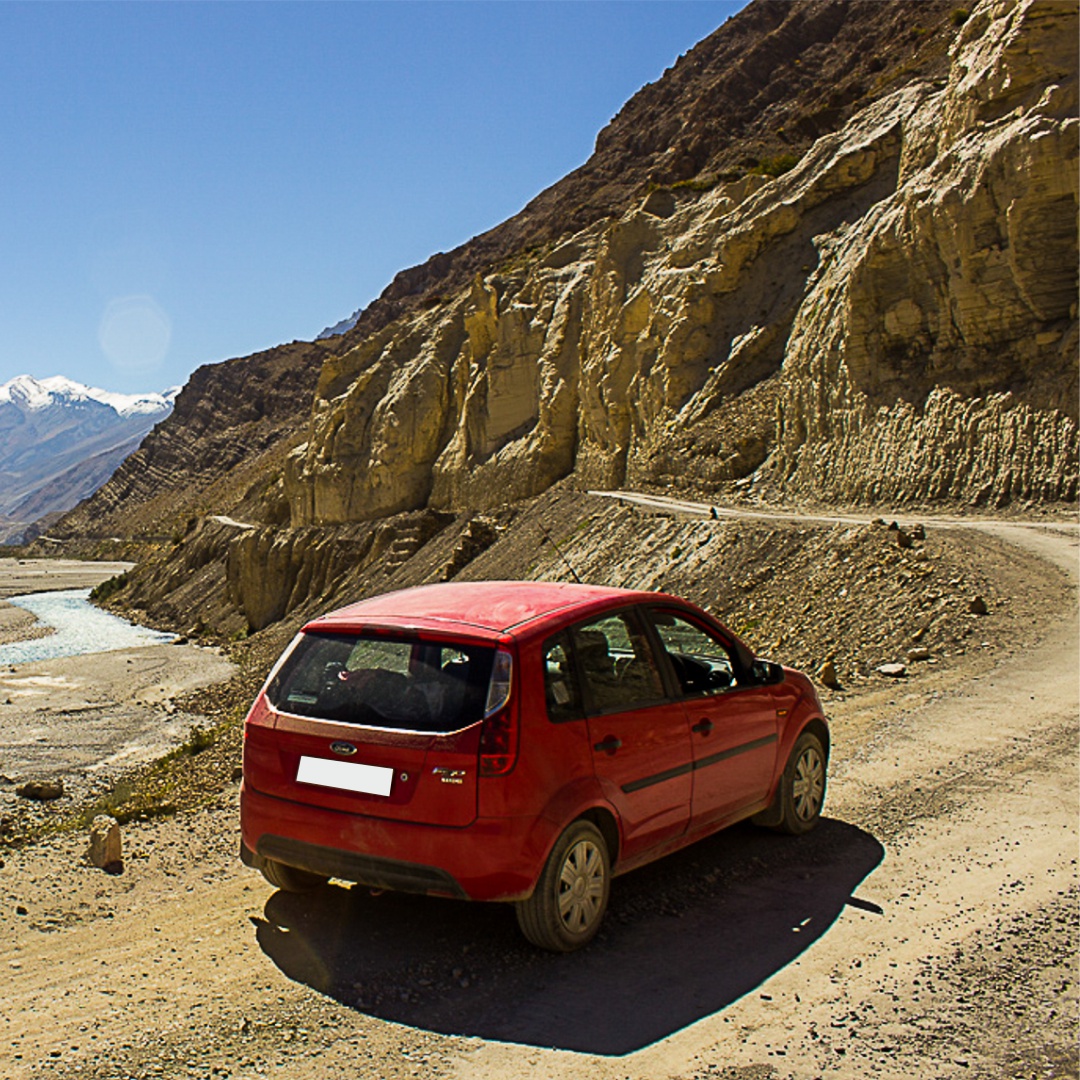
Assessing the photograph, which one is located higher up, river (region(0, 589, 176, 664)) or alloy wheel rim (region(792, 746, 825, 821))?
alloy wheel rim (region(792, 746, 825, 821))

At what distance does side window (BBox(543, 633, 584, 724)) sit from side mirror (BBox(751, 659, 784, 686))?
1.57m

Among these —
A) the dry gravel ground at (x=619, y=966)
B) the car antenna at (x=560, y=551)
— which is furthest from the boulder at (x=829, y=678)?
the car antenna at (x=560, y=551)

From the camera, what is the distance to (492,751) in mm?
4148

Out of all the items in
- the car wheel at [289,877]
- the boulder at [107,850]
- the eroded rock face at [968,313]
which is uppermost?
the eroded rock face at [968,313]

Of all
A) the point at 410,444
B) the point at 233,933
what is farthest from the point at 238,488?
the point at 233,933

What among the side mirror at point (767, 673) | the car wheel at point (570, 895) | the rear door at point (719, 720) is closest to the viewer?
the car wheel at point (570, 895)

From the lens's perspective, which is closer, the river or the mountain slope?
the river

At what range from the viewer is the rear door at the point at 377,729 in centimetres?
418

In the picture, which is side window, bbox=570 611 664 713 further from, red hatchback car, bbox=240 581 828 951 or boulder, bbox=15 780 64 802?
boulder, bbox=15 780 64 802

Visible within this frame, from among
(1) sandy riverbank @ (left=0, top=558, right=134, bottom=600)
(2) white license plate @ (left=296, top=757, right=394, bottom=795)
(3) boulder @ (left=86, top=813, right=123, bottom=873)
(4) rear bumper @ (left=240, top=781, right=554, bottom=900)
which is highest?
(2) white license plate @ (left=296, top=757, right=394, bottom=795)

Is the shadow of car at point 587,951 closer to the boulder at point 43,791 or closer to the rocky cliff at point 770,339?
the boulder at point 43,791

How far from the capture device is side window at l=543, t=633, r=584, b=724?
4.39 m

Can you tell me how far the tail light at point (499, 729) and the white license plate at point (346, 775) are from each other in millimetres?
445

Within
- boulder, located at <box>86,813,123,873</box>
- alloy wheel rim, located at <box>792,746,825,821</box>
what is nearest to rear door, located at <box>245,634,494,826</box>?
boulder, located at <box>86,813,123,873</box>
